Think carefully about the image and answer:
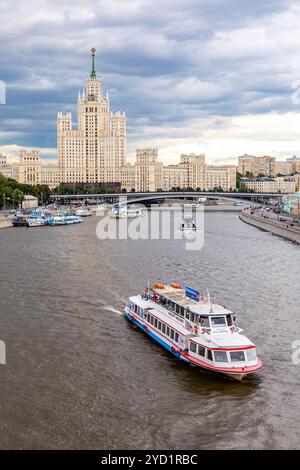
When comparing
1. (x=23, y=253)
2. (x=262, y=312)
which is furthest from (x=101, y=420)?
(x=23, y=253)

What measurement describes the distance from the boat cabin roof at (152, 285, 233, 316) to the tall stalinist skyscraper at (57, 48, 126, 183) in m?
133

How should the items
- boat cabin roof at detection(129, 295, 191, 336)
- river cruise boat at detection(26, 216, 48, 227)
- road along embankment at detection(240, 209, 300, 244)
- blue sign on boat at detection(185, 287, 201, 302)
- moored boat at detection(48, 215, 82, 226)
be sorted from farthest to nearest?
moored boat at detection(48, 215, 82, 226), river cruise boat at detection(26, 216, 48, 227), road along embankment at detection(240, 209, 300, 244), blue sign on boat at detection(185, 287, 201, 302), boat cabin roof at detection(129, 295, 191, 336)

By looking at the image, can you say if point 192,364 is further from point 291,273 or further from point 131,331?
point 291,273

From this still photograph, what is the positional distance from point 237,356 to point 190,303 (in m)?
2.98

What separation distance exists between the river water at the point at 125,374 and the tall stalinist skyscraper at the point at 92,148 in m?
123

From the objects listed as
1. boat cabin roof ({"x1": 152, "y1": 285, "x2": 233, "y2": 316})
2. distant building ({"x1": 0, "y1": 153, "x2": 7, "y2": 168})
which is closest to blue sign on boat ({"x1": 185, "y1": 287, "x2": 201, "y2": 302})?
boat cabin roof ({"x1": 152, "y1": 285, "x2": 233, "y2": 316})

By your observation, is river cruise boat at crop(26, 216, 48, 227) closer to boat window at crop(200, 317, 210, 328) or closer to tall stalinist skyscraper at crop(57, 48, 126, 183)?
boat window at crop(200, 317, 210, 328)

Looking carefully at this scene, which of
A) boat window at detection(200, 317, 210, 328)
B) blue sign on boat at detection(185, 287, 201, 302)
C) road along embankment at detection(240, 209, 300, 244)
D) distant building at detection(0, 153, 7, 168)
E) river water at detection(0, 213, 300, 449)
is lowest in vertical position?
river water at detection(0, 213, 300, 449)

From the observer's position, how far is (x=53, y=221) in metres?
63.9

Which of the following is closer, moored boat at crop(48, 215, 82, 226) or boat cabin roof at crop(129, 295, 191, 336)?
boat cabin roof at crop(129, 295, 191, 336)

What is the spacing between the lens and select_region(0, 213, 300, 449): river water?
37.1 ft

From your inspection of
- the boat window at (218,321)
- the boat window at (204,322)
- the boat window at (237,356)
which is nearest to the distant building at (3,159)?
the boat window at (204,322)

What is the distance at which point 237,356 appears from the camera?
14.0 metres

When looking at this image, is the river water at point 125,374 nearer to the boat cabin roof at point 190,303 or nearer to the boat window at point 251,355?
the boat window at point 251,355
